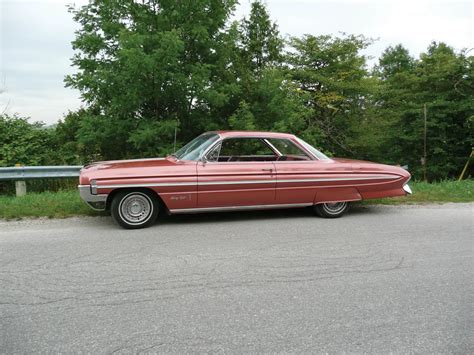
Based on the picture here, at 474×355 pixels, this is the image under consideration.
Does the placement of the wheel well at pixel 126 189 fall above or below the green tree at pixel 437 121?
below

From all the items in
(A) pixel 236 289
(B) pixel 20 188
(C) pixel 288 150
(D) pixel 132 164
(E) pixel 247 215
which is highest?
(C) pixel 288 150

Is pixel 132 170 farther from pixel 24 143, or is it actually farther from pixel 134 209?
pixel 24 143

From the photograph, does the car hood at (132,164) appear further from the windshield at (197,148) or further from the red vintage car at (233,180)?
the windshield at (197,148)

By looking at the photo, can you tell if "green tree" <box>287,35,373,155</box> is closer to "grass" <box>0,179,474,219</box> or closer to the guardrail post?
"grass" <box>0,179,474,219</box>

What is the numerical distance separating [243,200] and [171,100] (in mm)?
5040

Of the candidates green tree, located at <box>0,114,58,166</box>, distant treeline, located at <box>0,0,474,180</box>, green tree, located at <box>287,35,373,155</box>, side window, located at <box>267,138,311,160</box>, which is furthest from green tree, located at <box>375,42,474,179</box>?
green tree, located at <box>0,114,58,166</box>

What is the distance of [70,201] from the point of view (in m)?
7.17

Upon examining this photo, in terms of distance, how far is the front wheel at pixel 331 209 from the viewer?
6.59m

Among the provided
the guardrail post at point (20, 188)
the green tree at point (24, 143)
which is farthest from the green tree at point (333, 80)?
the guardrail post at point (20, 188)

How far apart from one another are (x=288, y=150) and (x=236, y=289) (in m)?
3.62

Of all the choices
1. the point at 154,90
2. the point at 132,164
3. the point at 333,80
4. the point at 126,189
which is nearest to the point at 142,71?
the point at 154,90

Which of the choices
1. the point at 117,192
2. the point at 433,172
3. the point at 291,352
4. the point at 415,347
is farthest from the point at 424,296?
the point at 433,172

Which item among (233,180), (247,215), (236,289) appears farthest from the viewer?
(247,215)

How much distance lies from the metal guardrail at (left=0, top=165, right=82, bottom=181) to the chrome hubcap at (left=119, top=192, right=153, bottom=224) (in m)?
3.11
